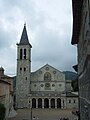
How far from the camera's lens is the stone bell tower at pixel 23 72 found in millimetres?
79312

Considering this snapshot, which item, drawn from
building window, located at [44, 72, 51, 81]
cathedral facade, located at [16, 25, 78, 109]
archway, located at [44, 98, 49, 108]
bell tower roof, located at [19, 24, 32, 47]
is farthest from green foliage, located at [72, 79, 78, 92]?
bell tower roof, located at [19, 24, 32, 47]

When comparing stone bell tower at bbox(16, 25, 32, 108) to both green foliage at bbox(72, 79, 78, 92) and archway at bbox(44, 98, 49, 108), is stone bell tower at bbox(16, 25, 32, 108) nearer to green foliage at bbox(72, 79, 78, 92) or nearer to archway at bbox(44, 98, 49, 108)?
archway at bbox(44, 98, 49, 108)

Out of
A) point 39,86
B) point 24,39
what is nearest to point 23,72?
point 39,86

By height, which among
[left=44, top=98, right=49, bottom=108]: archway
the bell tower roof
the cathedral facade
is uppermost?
the bell tower roof

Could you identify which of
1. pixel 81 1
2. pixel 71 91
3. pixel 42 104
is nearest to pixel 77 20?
pixel 81 1

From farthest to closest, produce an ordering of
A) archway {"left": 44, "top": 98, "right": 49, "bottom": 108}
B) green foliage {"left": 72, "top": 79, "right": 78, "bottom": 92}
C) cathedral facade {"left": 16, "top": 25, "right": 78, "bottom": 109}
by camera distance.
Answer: archway {"left": 44, "top": 98, "right": 49, "bottom": 108}, cathedral facade {"left": 16, "top": 25, "right": 78, "bottom": 109}, green foliage {"left": 72, "top": 79, "right": 78, "bottom": 92}

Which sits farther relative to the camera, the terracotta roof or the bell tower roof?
the bell tower roof

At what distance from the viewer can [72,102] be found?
79.2 m

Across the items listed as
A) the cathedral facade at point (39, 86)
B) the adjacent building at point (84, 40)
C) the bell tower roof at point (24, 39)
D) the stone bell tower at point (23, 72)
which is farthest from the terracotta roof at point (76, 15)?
the bell tower roof at point (24, 39)

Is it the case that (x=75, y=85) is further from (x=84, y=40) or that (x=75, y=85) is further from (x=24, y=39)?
(x=84, y=40)

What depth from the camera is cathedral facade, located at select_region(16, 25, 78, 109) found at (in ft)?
259

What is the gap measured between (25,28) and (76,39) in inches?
2676

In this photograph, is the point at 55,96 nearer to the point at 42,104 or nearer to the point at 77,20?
the point at 42,104

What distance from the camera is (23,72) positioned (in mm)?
81375
